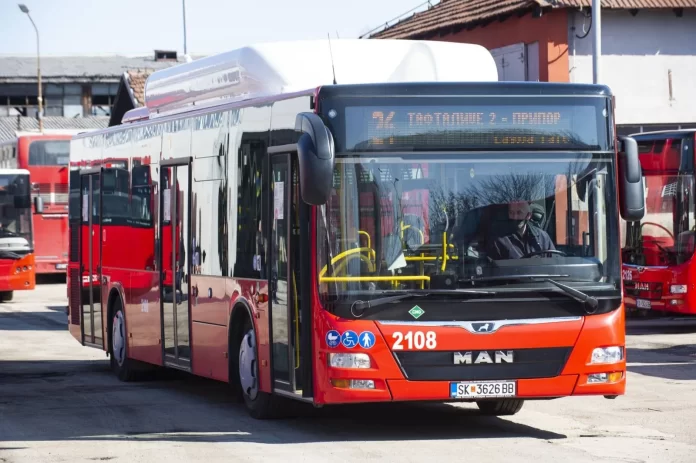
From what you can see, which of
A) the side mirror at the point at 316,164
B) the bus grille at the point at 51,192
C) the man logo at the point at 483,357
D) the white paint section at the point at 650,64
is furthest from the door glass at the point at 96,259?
the bus grille at the point at 51,192

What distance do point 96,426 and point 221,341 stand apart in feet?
5.06

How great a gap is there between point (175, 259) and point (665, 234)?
39.0 feet

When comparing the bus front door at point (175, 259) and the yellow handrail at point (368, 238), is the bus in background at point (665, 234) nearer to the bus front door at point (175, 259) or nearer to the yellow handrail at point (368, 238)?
the bus front door at point (175, 259)

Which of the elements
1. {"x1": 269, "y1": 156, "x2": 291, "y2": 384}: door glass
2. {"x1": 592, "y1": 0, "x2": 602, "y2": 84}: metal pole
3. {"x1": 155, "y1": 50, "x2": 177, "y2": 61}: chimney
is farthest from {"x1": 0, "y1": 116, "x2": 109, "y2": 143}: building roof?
{"x1": 269, "y1": 156, "x2": 291, "y2": 384}: door glass

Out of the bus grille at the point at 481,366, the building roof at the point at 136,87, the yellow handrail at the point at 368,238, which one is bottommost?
the bus grille at the point at 481,366

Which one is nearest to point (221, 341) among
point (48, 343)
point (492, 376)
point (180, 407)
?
point (180, 407)

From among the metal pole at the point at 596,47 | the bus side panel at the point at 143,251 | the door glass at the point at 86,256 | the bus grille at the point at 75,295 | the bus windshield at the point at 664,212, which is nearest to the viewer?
the bus side panel at the point at 143,251

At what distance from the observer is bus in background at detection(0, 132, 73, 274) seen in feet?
145

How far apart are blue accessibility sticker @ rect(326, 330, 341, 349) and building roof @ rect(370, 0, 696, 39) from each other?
27419mm

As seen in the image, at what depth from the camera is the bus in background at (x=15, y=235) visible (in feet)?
121

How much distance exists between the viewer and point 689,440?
11891 millimetres

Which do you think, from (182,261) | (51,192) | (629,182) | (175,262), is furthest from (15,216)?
(629,182)

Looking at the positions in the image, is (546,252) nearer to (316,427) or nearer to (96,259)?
(316,427)

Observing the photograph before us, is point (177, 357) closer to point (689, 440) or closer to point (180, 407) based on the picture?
point (180, 407)
